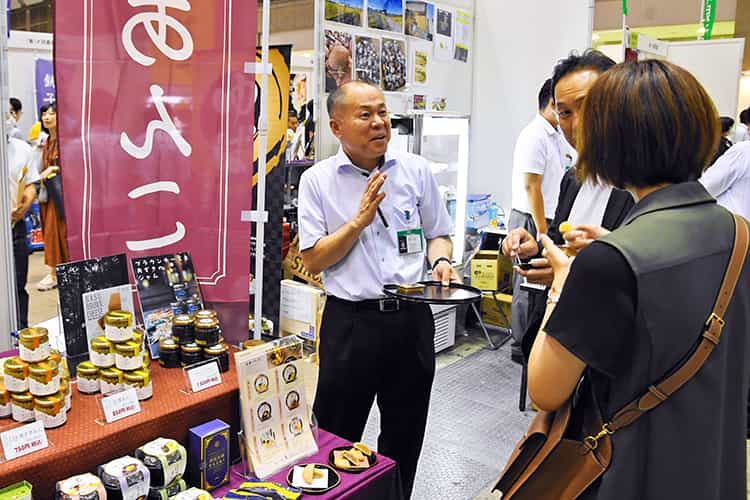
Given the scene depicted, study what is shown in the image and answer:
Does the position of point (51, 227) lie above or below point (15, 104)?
below

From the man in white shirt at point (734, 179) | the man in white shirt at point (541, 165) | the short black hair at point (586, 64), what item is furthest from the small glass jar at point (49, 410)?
the man in white shirt at point (734, 179)

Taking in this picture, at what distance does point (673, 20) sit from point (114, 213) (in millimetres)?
6820

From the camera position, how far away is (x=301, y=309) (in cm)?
380

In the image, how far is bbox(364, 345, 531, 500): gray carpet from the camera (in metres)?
2.86

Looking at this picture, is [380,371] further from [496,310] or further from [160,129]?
[496,310]

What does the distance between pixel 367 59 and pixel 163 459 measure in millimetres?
3009

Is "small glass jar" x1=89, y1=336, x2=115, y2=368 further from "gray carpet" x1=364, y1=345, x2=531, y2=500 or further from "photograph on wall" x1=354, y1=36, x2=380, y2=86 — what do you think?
"photograph on wall" x1=354, y1=36, x2=380, y2=86

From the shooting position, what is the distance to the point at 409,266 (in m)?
2.18

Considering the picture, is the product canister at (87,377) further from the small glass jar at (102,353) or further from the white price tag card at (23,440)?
the white price tag card at (23,440)

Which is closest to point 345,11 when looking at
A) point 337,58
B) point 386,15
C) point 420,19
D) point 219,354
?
point 337,58

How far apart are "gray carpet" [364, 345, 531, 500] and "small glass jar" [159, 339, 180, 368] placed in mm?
1462

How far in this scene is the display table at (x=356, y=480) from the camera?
59.9 inches

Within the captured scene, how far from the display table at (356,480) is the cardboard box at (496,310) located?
3148mm

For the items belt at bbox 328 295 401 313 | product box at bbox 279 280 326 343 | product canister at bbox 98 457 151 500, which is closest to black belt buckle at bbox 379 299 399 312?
belt at bbox 328 295 401 313
